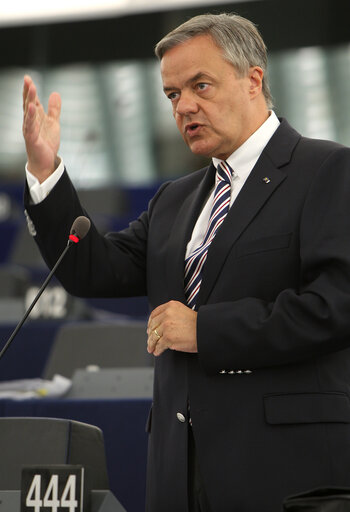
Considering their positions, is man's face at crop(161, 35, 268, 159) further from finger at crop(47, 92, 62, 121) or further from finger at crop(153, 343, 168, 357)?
finger at crop(153, 343, 168, 357)

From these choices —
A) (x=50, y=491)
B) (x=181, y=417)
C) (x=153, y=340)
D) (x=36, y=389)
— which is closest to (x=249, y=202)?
(x=153, y=340)

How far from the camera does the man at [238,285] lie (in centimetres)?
165

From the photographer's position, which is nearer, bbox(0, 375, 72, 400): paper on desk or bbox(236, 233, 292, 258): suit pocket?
bbox(236, 233, 292, 258): suit pocket

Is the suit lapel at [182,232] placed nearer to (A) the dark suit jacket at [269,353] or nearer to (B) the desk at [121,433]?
(A) the dark suit jacket at [269,353]

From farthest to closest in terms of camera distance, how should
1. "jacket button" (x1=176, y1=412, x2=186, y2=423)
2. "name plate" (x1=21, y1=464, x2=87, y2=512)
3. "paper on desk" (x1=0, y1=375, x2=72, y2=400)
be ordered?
"paper on desk" (x1=0, y1=375, x2=72, y2=400) < "jacket button" (x1=176, y1=412, x2=186, y2=423) < "name plate" (x1=21, y1=464, x2=87, y2=512)

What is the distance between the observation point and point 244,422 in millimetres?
1691

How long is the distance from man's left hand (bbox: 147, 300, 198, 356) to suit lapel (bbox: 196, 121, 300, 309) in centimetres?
9

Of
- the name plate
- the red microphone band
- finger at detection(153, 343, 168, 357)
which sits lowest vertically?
the name plate

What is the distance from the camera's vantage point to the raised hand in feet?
6.22

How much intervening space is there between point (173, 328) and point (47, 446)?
0.50 metres

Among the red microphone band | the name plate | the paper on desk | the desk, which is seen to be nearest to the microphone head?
the red microphone band

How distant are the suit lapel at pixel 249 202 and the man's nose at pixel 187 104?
17 cm

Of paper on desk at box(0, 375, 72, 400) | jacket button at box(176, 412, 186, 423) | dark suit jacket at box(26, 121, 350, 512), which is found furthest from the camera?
paper on desk at box(0, 375, 72, 400)

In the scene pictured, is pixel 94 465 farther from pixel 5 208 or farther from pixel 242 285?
pixel 5 208
